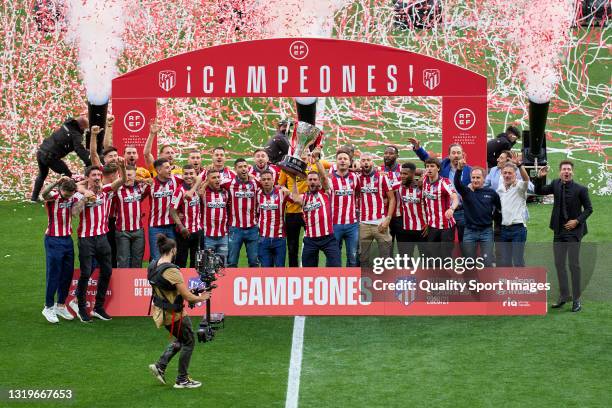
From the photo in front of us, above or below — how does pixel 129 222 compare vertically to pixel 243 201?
below

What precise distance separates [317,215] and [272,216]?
661 mm

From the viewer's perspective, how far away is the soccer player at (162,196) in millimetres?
13992

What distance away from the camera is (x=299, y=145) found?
13875mm

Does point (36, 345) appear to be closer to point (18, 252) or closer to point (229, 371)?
point (229, 371)

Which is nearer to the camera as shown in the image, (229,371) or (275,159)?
(229,371)

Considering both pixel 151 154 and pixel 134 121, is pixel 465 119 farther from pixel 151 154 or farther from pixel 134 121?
pixel 134 121

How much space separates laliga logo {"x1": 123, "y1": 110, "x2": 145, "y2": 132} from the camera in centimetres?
1571

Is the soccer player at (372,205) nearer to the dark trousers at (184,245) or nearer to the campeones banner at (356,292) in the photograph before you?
the campeones banner at (356,292)

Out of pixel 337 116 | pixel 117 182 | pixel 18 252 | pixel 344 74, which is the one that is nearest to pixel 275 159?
pixel 344 74

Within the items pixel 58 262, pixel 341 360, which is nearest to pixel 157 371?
pixel 341 360

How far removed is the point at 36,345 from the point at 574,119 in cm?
1884

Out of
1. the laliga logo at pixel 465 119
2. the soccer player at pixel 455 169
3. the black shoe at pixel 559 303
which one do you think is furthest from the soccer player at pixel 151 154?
the black shoe at pixel 559 303

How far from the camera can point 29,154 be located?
22.4 metres

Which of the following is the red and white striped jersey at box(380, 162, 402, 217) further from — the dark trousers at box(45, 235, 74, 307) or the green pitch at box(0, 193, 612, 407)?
the dark trousers at box(45, 235, 74, 307)
